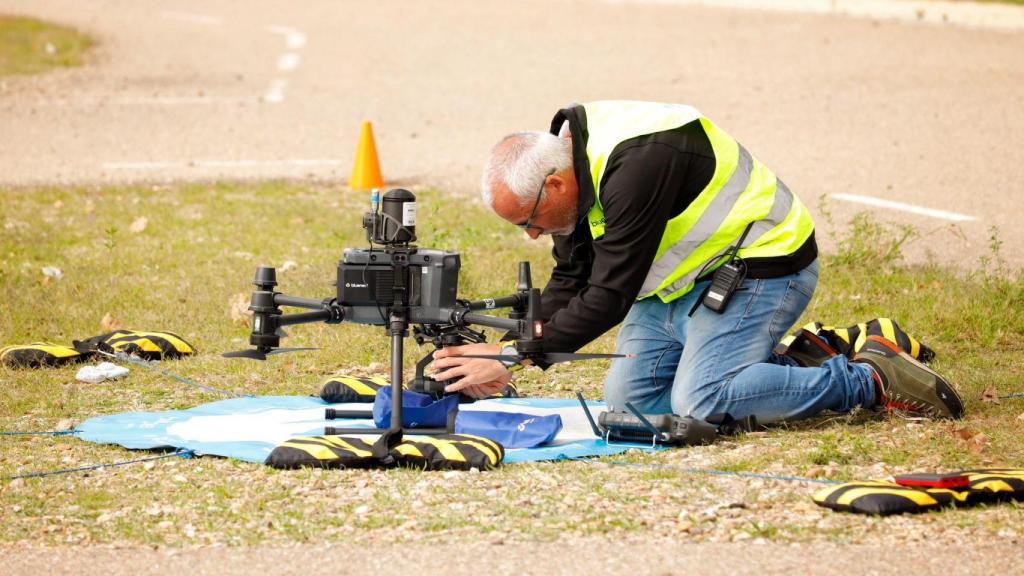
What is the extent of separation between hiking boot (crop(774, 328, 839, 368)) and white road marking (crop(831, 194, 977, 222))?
3.82 metres

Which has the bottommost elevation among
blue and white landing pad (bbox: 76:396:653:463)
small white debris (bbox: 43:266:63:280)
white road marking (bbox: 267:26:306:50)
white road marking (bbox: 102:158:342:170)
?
blue and white landing pad (bbox: 76:396:653:463)

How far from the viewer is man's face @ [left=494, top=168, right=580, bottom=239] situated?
508 centimetres

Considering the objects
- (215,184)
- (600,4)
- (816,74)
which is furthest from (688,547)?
(600,4)

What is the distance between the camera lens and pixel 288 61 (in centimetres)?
1941

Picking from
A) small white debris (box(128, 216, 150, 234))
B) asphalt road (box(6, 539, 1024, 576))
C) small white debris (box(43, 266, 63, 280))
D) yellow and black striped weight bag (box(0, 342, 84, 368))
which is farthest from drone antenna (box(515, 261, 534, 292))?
small white debris (box(128, 216, 150, 234))

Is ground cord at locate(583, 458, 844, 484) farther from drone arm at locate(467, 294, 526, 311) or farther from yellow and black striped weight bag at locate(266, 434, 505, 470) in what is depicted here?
drone arm at locate(467, 294, 526, 311)

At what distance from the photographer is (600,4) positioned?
2316 centimetres

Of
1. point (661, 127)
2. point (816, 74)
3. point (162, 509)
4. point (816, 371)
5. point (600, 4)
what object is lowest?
point (162, 509)

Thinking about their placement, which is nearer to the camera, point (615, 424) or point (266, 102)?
point (615, 424)

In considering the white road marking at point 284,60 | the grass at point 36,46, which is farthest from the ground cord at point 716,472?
the grass at point 36,46

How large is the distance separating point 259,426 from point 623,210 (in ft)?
6.00

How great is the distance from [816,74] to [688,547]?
11873mm

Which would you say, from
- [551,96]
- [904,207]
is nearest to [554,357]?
[904,207]

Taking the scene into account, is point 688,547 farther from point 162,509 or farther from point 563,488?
point 162,509
